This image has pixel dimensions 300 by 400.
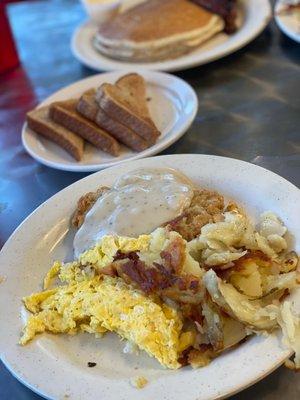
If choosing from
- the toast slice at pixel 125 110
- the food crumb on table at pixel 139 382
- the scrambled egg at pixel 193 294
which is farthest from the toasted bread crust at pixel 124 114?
the food crumb on table at pixel 139 382

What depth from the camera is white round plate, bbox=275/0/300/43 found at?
2.88m

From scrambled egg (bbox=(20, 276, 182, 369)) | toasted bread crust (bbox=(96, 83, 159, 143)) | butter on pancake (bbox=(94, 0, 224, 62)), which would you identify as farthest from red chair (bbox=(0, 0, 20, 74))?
scrambled egg (bbox=(20, 276, 182, 369))

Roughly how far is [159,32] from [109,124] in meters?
0.86

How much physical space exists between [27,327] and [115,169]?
0.78m

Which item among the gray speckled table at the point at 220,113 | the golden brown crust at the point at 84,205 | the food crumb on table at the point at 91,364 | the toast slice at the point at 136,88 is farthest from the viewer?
the toast slice at the point at 136,88

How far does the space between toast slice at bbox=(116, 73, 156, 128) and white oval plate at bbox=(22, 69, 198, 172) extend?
4 cm

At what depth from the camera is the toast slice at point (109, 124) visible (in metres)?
2.49

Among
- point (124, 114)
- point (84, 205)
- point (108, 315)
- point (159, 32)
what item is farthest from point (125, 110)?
point (108, 315)

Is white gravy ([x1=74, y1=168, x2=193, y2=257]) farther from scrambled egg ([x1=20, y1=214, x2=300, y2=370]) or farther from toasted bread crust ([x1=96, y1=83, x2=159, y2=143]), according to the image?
toasted bread crust ([x1=96, y1=83, x2=159, y2=143])

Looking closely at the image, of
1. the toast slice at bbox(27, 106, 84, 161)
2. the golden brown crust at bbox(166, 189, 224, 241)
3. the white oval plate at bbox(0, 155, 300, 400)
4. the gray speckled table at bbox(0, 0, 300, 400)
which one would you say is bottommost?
the gray speckled table at bbox(0, 0, 300, 400)

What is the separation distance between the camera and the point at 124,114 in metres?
2.53

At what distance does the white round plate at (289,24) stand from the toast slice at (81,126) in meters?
1.09

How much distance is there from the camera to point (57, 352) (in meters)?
1.63

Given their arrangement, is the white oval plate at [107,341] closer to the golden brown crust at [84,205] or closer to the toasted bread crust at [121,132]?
the golden brown crust at [84,205]
